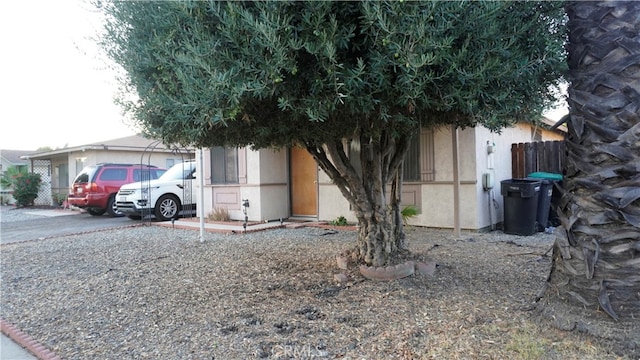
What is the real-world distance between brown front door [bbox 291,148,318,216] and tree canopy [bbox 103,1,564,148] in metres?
7.03

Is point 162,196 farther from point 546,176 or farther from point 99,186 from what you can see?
point 546,176

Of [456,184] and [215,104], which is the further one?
[456,184]

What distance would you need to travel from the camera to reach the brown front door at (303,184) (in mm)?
10844

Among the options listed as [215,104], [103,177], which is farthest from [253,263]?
[103,177]

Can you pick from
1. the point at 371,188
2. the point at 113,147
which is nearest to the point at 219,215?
the point at 371,188

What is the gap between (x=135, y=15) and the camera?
343cm

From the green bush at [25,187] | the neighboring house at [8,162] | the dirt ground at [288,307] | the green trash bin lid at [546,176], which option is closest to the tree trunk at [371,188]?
the dirt ground at [288,307]

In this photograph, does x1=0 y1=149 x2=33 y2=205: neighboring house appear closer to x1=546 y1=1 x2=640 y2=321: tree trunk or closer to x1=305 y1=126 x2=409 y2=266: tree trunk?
x1=305 y1=126 x2=409 y2=266: tree trunk

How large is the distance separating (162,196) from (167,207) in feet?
1.33

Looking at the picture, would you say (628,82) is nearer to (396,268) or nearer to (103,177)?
(396,268)

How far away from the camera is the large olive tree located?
2762 millimetres

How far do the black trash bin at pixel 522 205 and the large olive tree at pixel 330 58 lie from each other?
14.4 ft

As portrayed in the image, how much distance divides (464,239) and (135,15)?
6.40 m

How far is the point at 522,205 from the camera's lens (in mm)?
7996
